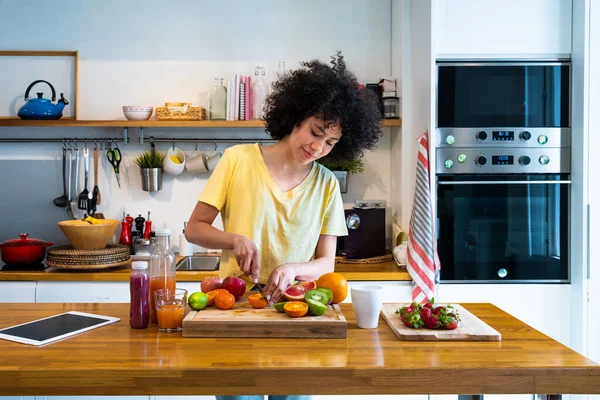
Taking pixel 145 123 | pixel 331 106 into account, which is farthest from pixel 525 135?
pixel 145 123

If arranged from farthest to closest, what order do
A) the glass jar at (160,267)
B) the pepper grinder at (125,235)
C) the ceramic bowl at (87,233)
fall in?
the pepper grinder at (125,235)
the ceramic bowl at (87,233)
the glass jar at (160,267)

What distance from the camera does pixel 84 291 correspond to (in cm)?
305

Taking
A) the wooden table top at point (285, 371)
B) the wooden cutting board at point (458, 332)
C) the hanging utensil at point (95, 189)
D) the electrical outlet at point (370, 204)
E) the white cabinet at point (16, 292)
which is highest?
the hanging utensil at point (95, 189)

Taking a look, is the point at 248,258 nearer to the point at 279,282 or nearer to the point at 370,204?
the point at 279,282

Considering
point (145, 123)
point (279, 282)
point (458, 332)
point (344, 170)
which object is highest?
point (145, 123)

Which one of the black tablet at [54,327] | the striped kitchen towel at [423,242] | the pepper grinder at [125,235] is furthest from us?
the pepper grinder at [125,235]

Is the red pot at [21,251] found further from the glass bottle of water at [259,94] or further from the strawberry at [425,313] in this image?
the strawberry at [425,313]

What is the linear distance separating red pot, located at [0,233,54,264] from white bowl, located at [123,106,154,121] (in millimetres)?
Answer: 833

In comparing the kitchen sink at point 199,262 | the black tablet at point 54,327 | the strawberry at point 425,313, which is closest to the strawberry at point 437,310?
the strawberry at point 425,313

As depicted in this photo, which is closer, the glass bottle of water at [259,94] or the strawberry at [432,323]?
the strawberry at [432,323]

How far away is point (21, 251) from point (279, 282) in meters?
1.89

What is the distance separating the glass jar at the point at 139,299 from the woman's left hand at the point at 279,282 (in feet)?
1.12

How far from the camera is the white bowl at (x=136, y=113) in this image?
3.43m

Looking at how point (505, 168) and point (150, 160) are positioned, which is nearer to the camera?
point (505, 168)
